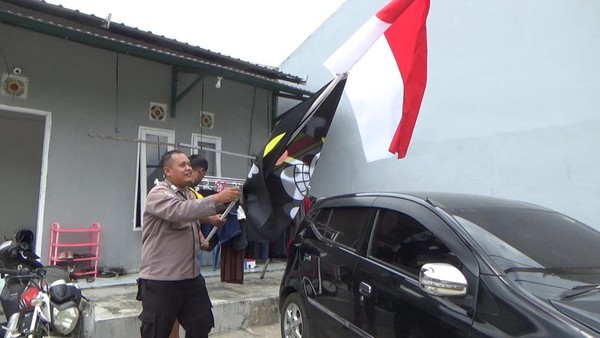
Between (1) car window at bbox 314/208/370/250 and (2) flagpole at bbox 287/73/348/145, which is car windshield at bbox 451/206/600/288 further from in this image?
(2) flagpole at bbox 287/73/348/145

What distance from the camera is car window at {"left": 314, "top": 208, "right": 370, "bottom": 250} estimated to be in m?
3.48

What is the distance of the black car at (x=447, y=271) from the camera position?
2148 millimetres

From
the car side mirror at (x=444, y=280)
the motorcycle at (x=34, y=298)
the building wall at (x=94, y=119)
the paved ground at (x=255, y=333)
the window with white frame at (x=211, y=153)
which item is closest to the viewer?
the car side mirror at (x=444, y=280)

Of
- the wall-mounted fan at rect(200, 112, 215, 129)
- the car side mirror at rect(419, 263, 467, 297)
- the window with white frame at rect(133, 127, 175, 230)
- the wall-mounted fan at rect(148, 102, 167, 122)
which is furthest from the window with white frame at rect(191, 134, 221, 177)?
the car side mirror at rect(419, 263, 467, 297)

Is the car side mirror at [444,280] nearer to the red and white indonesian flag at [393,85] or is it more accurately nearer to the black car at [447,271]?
the black car at [447,271]

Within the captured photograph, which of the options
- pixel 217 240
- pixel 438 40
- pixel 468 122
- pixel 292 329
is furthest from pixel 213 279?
pixel 438 40

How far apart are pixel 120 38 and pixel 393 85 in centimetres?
453

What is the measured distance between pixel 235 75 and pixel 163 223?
4.16 m

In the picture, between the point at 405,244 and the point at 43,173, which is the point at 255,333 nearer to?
the point at 405,244

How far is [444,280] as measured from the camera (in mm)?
2271

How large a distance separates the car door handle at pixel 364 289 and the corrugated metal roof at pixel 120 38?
14.5 ft

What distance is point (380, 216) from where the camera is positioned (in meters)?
3.29

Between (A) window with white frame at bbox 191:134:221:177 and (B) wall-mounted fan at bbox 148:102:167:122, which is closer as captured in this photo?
(B) wall-mounted fan at bbox 148:102:167:122

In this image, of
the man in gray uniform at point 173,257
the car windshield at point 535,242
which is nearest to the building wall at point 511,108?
the car windshield at point 535,242
